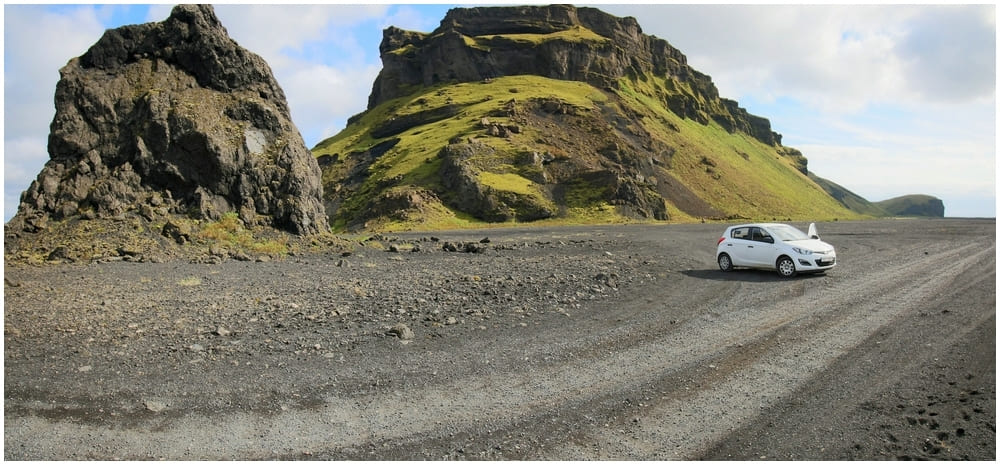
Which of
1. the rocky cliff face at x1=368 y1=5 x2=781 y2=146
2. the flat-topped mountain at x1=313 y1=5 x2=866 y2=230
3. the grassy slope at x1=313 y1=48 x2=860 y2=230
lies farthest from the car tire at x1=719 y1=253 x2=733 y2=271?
the rocky cliff face at x1=368 y1=5 x2=781 y2=146

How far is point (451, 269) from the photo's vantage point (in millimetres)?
20562

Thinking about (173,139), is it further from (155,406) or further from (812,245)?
(812,245)

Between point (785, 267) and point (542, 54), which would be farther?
point (542, 54)

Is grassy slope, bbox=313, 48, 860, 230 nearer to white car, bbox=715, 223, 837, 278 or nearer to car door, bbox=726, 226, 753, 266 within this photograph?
car door, bbox=726, 226, 753, 266

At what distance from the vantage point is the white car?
1842cm

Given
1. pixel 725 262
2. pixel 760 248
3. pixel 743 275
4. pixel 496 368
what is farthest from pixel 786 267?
pixel 496 368

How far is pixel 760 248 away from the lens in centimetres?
1953

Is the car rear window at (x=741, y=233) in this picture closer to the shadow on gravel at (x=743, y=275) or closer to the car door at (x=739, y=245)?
the car door at (x=739, y=245)

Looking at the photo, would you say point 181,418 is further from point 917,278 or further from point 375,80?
point 375,80

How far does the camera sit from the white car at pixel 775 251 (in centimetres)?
1842

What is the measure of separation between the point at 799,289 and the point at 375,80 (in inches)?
5544

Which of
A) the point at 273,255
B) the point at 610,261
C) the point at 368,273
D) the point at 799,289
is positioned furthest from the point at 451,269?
the point at 799,289

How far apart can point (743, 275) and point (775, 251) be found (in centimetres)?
121

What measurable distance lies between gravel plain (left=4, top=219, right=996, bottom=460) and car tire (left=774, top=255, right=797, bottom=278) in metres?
1.28
